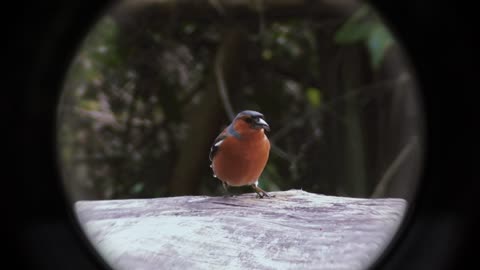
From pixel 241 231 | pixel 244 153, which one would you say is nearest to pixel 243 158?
pixel 244 153

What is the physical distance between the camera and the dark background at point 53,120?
41cm

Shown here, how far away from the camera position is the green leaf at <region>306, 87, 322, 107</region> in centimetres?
154

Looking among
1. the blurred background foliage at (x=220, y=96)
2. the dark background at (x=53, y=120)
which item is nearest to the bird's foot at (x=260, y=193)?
the blurred background foliage at (x=220, y=96)

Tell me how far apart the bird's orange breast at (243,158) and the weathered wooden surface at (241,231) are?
0.06 metres

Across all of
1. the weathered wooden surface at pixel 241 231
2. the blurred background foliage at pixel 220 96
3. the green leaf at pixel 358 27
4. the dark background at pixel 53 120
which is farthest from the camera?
the blurred background foliage at pixel 220 96

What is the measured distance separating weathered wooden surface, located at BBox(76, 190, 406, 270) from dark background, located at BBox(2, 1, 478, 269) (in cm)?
26

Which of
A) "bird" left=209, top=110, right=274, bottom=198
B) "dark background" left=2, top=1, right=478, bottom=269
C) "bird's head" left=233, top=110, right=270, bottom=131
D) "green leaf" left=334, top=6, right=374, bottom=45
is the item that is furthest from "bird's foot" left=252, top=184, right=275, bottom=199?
"dark background" left=2, top=1, right=478, bottom=269

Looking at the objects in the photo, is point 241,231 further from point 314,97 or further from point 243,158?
point 314,97

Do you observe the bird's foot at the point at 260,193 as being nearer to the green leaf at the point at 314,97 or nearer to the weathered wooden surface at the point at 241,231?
the weathered wooden surface at the point at 241,231

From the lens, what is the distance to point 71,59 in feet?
1.43

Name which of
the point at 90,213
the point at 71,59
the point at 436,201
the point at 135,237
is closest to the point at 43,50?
the point at 71,59

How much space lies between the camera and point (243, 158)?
115 cm

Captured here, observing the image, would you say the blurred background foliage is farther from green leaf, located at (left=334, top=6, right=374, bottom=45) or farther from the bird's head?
the bird's head

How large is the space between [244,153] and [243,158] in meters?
0.01
